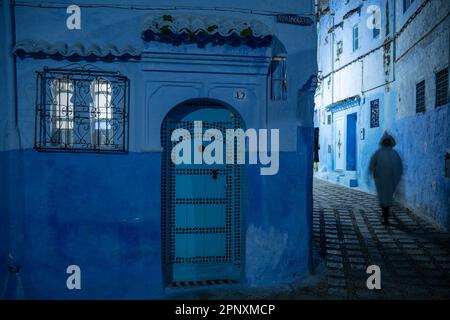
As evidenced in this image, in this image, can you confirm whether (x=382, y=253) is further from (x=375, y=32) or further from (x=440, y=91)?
(x=375, y=32)

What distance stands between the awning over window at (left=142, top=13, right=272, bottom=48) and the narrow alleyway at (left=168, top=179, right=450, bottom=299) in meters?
3.60

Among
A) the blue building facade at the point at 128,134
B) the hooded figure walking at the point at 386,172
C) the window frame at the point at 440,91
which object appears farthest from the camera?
the hooded figure walking at the point at 386,172

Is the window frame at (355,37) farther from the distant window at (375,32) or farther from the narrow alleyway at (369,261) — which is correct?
the narrow alleyway at (369,261)

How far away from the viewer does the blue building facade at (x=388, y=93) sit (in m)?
8.99

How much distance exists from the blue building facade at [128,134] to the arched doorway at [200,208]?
0.07 ft

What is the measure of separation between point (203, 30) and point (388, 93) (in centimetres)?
1089

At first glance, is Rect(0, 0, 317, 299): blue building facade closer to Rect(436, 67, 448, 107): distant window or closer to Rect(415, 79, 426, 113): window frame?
Rect(436, 67, 448, 107): distant window

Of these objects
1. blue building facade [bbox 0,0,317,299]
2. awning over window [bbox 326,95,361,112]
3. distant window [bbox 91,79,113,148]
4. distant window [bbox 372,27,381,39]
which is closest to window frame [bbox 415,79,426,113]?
distant window [bbox 372,27,381,39]

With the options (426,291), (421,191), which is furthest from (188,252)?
(421,191)

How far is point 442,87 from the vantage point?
8734mm

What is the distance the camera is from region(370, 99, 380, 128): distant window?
48.3 ft

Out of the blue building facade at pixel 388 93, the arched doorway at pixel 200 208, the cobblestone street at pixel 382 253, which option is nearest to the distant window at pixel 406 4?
the blue building facade at pixel 388 93

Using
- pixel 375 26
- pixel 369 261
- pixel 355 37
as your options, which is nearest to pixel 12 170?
pixel 369 261

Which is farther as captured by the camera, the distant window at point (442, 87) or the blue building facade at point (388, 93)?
the blue building facade at point (388, 93)
